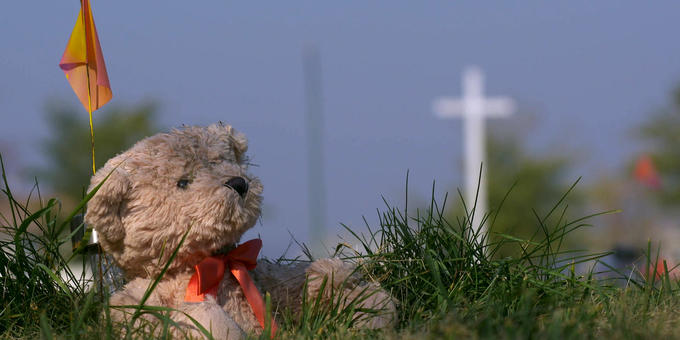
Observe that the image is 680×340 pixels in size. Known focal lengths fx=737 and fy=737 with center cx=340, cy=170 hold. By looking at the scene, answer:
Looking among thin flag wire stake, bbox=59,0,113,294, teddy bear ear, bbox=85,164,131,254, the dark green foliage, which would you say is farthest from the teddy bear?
the dark green foliage

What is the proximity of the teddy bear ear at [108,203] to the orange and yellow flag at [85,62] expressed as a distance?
40 centimetres

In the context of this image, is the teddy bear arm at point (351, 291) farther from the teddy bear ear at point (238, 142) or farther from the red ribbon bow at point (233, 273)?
the teddy bear ear at point (238, 142)

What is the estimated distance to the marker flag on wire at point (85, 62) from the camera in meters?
2.60

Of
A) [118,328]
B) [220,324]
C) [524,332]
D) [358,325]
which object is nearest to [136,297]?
[118,328]

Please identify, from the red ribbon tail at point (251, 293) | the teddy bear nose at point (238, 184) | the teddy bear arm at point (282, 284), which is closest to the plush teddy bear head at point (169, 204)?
the teddy bear nose at point (238, 184)

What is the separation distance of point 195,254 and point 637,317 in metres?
1.39

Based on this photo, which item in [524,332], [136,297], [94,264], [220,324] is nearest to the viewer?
[524,332]

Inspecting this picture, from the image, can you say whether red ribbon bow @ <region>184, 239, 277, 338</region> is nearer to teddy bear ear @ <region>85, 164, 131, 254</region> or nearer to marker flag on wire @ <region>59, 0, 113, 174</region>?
teddy bear ear @ <region>85, 164, 131, 254</region>

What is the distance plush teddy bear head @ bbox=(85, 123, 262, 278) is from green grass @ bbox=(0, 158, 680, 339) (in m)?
0.13

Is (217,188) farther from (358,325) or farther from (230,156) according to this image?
(358,325)

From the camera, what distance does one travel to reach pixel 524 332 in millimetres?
1712

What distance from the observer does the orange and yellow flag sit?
2.60 meters

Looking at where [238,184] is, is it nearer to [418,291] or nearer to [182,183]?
[182,183]

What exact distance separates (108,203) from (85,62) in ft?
2.02
